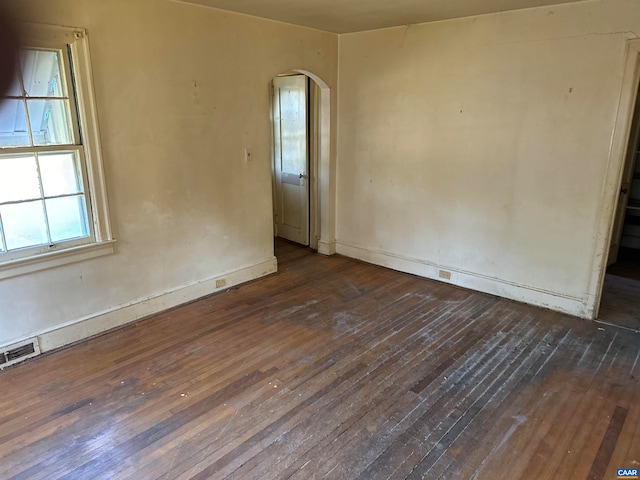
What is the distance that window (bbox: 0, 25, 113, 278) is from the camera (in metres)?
2.65

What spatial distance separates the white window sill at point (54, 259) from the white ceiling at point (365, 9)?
2018 mm

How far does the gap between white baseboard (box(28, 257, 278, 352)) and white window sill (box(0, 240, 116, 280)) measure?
0.46 meters

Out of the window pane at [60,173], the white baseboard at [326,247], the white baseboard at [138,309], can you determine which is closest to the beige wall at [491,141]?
the white baseboard at [326,247]

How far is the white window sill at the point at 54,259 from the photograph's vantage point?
2.76 m

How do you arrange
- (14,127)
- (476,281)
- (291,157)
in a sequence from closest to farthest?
(14,127), (476,281), (291,157)

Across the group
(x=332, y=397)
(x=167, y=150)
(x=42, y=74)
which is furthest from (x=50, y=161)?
(x=332, y=397)

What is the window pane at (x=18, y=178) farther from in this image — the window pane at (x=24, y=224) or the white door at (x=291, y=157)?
the white door at (x=291, y=157)

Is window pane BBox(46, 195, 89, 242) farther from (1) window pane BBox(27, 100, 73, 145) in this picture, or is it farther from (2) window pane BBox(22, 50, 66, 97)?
(2) window pane BBox(22, 50, 66, 97)

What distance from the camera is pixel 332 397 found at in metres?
2.51

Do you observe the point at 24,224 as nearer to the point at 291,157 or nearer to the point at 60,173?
the point at 60,173

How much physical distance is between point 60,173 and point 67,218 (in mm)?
323

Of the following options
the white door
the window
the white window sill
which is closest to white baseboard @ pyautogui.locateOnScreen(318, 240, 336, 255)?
the white door

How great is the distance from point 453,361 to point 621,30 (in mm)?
2641

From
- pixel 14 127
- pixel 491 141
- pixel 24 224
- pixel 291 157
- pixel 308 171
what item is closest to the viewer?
pixel 14 127
